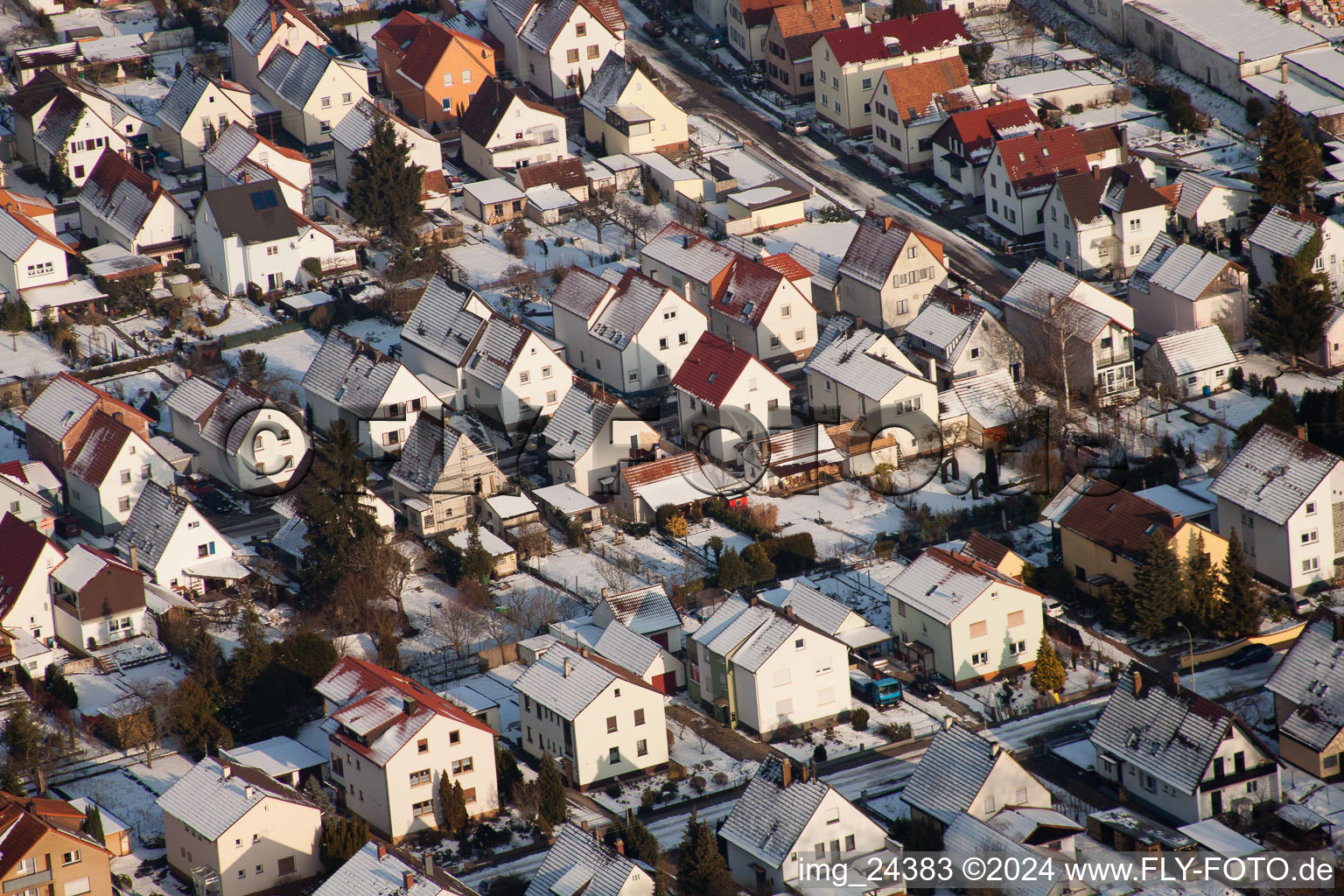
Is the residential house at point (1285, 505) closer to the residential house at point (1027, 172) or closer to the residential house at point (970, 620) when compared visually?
the residential house at point (970, 620)

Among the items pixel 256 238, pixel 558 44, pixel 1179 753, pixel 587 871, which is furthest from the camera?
pixel 558 44

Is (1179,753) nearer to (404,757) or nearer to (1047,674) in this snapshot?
(1047,674)

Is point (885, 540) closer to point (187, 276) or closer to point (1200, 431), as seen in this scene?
point (1200, 431)

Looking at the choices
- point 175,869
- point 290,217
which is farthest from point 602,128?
point 175,869

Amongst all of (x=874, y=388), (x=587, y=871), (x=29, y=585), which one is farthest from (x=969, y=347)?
(x=29, y=585)

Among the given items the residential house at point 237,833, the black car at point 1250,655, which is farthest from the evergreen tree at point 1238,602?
the residential house at point 237,833

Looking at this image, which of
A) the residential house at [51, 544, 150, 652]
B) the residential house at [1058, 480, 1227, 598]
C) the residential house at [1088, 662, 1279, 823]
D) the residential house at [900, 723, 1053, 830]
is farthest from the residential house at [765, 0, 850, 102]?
the residential house at [900, 723, 1053, 830]
